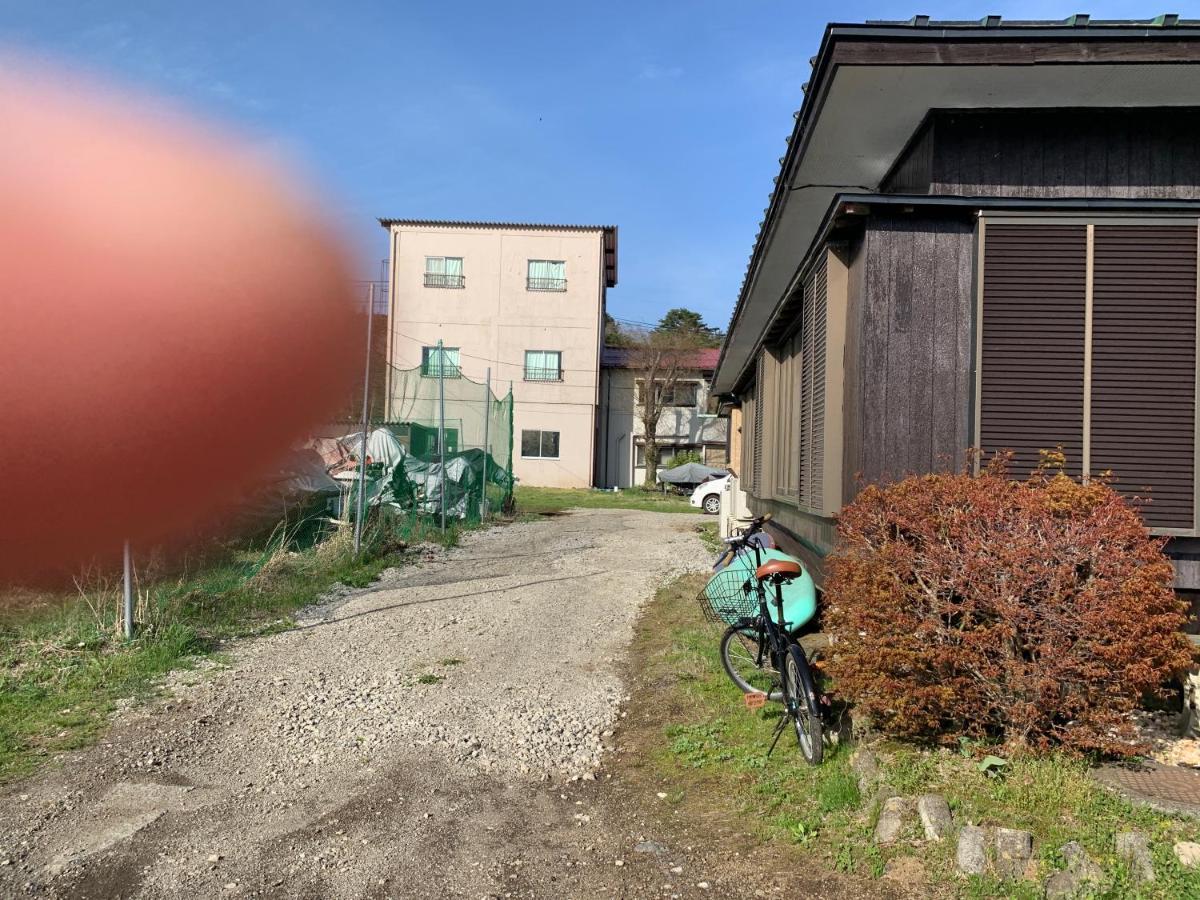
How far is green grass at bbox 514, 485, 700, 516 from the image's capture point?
22.8 metres

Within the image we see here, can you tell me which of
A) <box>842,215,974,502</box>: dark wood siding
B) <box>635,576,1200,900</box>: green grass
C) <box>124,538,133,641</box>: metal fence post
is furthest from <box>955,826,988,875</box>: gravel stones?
<box>124,538,133,641</box>: metal fence post

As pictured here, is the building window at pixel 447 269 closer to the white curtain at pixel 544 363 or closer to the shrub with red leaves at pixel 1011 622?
the white curtain at pixel 544 363

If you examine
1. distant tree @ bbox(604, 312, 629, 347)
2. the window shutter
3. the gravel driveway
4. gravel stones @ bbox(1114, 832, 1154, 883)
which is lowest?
the gravel driveway

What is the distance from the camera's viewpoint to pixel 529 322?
31547 mm

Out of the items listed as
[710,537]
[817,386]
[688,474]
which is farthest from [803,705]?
[688,474]

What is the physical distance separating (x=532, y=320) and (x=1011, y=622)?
2889 cm

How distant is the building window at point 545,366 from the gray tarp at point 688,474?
5183 millimetres

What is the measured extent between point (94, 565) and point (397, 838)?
2.21 meters

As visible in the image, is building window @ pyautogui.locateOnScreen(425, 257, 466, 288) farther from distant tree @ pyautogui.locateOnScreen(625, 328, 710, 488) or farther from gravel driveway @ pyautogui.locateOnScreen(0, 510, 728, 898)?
gravel driveway @ pyautogui.locateOnScreen(0, 510, 728, 898)

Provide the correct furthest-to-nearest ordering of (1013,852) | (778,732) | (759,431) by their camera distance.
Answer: (759,431) → (778,732) → (1013,852)

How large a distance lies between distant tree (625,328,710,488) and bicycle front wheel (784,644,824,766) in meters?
28.7

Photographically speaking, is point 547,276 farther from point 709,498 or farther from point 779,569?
point 779,569

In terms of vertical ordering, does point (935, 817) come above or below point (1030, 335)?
below

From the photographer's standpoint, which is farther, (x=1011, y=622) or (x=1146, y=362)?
(x=1146, y=362)
